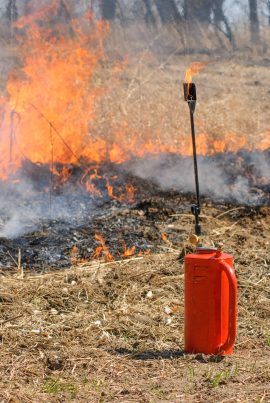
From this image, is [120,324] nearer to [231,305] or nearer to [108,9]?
[231,305]

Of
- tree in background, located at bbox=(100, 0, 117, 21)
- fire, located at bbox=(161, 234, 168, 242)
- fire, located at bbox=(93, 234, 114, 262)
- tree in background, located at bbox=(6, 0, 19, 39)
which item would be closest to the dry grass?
fire, located at bbox=(93, 234, 114, 262)

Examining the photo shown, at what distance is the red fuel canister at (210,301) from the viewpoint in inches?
197

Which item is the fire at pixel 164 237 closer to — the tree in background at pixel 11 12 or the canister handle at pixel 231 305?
the canister handle at pixel 231 305

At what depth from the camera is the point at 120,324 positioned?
19.6 ft

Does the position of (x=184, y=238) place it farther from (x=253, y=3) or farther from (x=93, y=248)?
(x=253, y=3)

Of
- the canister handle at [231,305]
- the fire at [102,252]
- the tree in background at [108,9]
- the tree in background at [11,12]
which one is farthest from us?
the tree in background at [108,9]

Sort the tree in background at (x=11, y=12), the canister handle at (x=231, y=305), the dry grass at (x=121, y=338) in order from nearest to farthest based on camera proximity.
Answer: the dry grass at (x=121, y=338)
the canister handle at (x=231, y=305)
the tree in background at (x=11, y=12)

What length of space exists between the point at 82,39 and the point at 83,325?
13.4 m

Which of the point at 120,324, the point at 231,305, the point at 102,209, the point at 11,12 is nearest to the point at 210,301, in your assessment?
the point at 231,305

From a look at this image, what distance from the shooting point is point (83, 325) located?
590 cm

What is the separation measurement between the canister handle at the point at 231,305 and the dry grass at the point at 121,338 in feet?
0.36

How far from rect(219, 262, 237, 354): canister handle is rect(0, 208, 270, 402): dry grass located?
11 cm

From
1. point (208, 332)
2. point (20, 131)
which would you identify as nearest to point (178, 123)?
point (20, 131)

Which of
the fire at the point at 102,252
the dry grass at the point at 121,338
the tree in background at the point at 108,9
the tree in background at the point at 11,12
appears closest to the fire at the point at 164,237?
the fire at the point at 102,252
